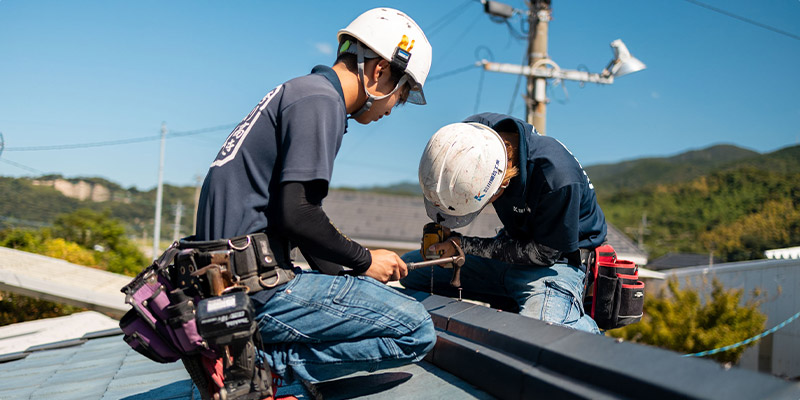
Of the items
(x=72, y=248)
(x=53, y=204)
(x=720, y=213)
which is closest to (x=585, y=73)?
(x=72, y=248)

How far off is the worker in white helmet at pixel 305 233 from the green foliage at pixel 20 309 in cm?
1028

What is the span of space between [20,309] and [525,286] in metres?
10.6

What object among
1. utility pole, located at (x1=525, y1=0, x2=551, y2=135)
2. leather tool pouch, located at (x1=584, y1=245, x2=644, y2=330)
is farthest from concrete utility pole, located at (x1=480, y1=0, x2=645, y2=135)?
leather tool pouch, located at (x1=584, y1=245, x2=644, y2=330)

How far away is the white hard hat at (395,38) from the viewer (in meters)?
2.53

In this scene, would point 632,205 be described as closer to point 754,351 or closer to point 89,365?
point 754,351

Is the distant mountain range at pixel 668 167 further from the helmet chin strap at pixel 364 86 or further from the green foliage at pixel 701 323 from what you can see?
the helmet chin strap at pixel 364 86

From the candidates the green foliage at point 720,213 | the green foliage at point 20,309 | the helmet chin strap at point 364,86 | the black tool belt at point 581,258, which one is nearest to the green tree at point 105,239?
the green foliage at point 20,309

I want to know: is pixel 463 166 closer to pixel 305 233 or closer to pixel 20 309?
pixel 305 233

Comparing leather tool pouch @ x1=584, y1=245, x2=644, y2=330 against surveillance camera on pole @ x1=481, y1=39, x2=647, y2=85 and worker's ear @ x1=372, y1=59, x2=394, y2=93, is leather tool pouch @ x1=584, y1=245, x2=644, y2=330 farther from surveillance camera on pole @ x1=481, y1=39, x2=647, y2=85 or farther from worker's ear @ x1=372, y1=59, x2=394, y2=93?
surveillance camera on pole @ x1=481, y1=39, x2=647, y2=85

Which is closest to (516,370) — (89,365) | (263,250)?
(263,250)

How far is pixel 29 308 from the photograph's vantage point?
9.98 m

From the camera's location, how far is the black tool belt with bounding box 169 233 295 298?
1.97m

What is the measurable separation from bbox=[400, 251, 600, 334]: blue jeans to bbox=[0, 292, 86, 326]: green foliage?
9.45 metres

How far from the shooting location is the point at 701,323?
444 inches
